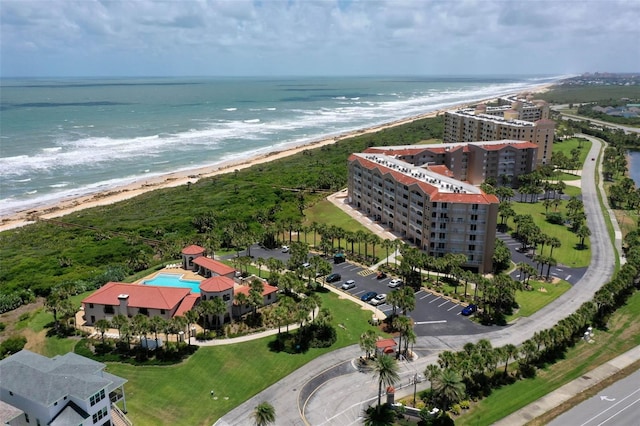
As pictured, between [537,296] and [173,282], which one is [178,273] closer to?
[173,282]

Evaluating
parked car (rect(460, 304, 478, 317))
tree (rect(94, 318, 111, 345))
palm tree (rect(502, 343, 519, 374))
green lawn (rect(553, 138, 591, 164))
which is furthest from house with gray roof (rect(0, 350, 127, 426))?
green lawn (rect(553, 138, 591, 164))

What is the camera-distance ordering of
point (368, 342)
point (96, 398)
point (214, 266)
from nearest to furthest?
point (96, 398) < point (368, 342) < point (214, 266)

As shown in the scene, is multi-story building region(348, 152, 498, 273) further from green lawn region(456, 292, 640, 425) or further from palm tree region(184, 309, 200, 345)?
palm tree region(184, 309, 200, 345)

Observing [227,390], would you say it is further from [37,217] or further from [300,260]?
[37,217]

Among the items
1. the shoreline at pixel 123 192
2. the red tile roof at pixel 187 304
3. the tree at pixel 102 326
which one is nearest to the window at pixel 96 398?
the tree at pixel 102 326

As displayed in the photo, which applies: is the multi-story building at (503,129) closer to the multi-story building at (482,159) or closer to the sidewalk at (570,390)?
the multi-story building at (482,159)

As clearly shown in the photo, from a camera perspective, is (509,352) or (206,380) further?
(206,380)

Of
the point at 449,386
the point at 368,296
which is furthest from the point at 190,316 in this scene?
the point at 449,386
